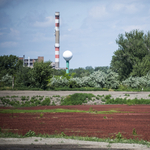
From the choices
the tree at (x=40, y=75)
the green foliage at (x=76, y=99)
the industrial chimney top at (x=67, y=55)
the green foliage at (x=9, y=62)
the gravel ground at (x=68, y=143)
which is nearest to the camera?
Result: the gravel ground at (x=68, y=143)

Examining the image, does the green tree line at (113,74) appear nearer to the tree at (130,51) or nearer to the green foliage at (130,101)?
the tree at (130,51)

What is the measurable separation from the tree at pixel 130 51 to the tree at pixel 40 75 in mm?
25739

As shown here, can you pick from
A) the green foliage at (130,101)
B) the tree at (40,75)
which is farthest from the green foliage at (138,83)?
the green foliage at (130,101)

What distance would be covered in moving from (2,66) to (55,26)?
31.2 metres

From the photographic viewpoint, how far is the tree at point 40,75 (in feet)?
158

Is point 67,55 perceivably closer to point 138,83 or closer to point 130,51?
point 130,51

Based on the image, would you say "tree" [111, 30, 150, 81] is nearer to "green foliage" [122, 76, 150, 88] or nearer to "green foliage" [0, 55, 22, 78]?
"green foliage" [122, 76, 150, 88]

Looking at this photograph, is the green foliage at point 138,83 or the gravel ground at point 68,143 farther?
the green foliage at point 138,83

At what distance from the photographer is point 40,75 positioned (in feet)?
159

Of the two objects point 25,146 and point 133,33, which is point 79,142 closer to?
point 25,146

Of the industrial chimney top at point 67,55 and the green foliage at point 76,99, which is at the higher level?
the industrial chimney top at point 67,55

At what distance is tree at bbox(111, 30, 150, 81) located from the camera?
6600 cm

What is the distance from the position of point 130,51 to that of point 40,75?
98.5ft

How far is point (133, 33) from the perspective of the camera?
232ft
